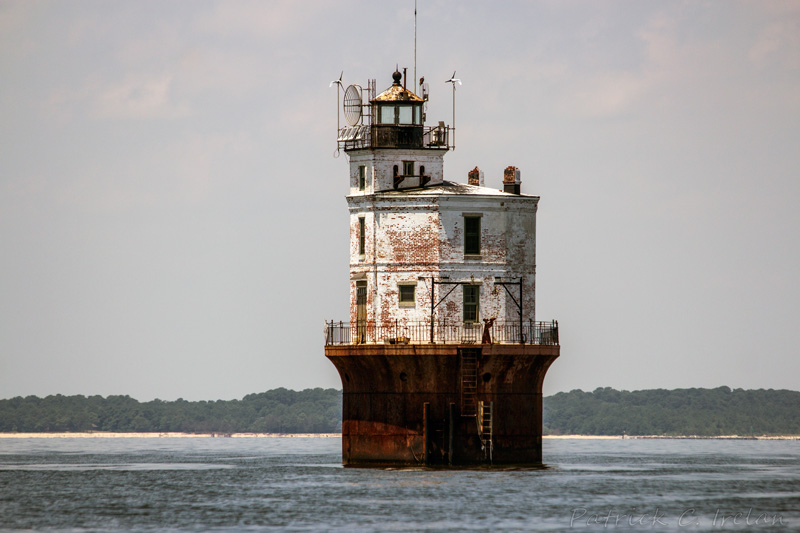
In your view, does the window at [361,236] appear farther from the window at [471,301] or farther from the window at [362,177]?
the window at [471,301]

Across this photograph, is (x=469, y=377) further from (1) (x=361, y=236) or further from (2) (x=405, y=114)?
(2) (x=405, y=114)

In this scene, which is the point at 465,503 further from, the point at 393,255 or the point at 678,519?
the point at 393,255

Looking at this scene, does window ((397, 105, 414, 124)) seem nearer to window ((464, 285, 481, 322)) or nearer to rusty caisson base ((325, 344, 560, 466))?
window ((464, 285, 481, 322))

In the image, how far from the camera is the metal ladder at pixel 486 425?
2749 inches

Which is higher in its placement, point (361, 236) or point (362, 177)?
point (362, 177)

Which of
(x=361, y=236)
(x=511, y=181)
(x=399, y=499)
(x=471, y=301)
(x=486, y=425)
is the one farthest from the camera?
(x=511, y=181)

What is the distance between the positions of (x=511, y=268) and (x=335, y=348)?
27.5 feet

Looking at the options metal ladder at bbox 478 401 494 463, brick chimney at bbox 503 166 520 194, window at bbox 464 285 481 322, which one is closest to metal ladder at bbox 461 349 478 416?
metal ladder at bbox 478 401 494 463

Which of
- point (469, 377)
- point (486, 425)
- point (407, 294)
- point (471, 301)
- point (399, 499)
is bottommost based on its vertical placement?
point (399, 499)

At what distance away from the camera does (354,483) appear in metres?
67.8

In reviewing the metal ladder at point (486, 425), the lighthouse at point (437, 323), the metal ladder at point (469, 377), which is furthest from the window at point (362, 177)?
the metal ladder at point (486, 425)

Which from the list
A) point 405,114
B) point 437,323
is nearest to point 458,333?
point 437,323

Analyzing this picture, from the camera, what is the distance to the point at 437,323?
234 feet

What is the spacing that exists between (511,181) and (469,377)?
9.65 m
